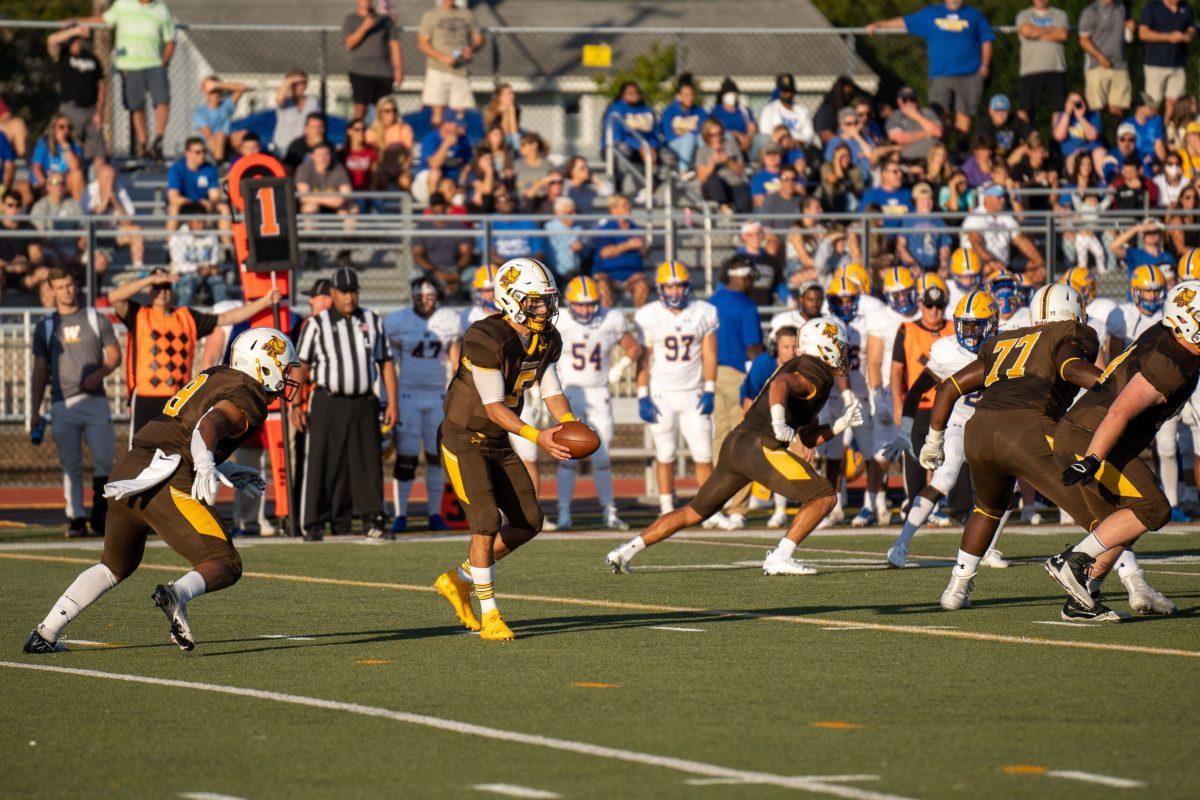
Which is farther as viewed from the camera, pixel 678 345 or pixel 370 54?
pixel 370 54

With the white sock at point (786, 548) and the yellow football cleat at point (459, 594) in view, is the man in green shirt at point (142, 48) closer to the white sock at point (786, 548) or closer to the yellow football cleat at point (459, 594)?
the white sock at point (786, 548)

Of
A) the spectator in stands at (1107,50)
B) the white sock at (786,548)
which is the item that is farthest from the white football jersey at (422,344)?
the spectator in stands at (1107,50)

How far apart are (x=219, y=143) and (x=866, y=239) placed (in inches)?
281

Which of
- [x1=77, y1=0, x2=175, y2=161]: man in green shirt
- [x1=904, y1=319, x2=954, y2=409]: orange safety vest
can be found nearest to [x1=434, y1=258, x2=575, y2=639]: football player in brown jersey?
[x1=904, y1=319, x2=954, y2=409]: orange safety vest

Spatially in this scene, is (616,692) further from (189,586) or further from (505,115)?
(505,115)

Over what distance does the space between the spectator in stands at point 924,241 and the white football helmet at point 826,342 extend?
6874 millimetres

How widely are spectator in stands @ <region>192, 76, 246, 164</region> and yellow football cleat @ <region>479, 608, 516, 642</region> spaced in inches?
507

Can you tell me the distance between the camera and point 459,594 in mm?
9062

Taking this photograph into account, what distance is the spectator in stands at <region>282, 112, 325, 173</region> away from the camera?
1973cm

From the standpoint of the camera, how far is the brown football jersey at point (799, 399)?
11312 mm

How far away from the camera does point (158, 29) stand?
2070 cm

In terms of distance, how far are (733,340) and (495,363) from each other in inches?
293

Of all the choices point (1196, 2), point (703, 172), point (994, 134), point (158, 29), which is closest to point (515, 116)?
point (703, 172)

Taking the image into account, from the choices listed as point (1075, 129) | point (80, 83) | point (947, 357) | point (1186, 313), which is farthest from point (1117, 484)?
point (80, 83)
